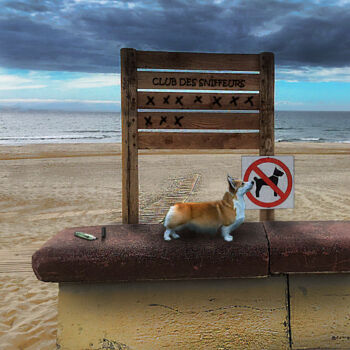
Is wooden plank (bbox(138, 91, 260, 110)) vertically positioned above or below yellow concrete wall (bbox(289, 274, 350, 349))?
above

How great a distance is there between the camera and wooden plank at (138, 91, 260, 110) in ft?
12.3

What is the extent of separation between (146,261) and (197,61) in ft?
6.47

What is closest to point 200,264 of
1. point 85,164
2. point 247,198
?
point 247,198

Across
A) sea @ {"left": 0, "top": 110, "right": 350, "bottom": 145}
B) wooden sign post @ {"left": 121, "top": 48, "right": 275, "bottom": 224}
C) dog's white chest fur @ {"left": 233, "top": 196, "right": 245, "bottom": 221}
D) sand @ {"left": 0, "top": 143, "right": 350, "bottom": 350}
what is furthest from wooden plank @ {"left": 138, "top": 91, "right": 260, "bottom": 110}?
sea @ {"left": 0, "top": 110, "right": 350, "bottom": 145}

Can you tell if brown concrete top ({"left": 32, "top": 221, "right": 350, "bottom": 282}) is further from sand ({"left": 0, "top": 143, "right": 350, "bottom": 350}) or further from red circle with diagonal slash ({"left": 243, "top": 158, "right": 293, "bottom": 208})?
sand ({"left": 0, "top": 143, "right": 350, "bottom": 350})

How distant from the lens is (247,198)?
3650 mm

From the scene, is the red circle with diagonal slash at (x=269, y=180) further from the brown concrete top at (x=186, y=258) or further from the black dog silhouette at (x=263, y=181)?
the brown concrete top at (x=186, y=258)

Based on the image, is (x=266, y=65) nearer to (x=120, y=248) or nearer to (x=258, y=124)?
(x=258, y=124)

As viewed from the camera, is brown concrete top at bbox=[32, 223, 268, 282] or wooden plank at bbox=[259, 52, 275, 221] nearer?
brown concrete top at bbox=[32, 223, 268, 282]

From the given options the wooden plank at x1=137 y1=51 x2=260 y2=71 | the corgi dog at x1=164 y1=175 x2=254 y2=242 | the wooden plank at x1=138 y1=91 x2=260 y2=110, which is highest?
the wooden plank at x1=137 y1=51 x2=260 y2=71

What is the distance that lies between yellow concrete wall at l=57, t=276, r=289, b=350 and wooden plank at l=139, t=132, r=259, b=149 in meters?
1.36

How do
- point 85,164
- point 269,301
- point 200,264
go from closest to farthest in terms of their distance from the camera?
point 200,264, point 269,301, point 85,164

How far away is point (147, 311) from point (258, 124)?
2.06 metres

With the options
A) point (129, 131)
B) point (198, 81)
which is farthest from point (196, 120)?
point (129, 131)
